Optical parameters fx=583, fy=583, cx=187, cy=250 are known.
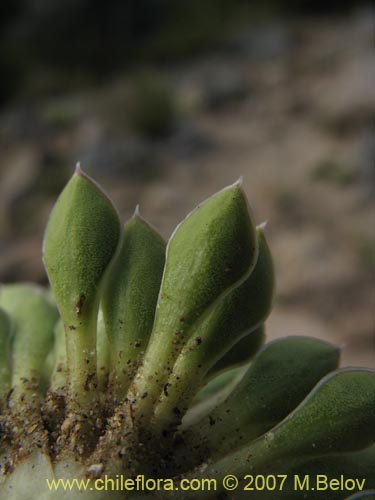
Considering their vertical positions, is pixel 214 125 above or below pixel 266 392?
below

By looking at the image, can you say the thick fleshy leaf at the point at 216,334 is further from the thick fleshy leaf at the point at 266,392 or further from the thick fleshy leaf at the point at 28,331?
the thick fleshy leaf at the point at 28,331

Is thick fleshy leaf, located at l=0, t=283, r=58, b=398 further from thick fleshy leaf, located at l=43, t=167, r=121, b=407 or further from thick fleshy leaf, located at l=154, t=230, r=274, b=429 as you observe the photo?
thick fleshy leaf, located at l=154, t=230, r=274, b=429

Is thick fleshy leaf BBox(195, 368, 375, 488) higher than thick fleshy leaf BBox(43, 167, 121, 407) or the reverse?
the reverse

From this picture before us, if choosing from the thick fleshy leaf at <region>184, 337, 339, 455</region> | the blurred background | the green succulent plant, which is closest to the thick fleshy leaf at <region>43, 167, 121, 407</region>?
the green succulent plant

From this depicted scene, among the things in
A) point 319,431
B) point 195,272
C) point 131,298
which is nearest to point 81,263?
point 131,298

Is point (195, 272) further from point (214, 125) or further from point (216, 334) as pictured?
point (214, 125)
